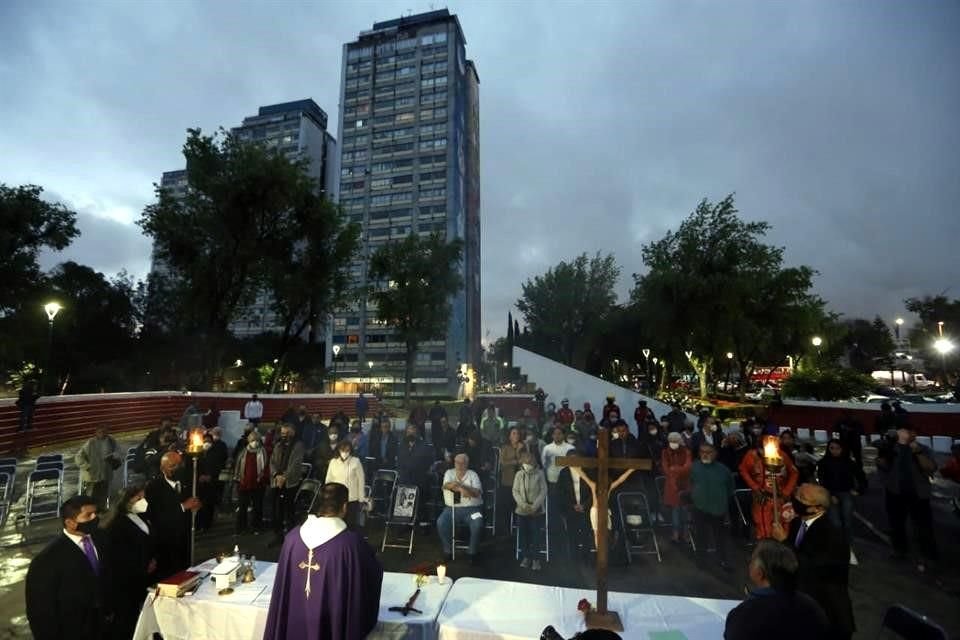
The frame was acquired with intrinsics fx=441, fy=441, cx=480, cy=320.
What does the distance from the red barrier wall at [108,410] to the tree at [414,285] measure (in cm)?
934

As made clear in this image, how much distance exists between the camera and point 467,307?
7706 centimetres

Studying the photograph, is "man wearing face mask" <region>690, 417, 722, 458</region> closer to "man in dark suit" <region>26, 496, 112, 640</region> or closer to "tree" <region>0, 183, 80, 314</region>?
"man in dark suit" <region>26, 496, 112, 640</region>

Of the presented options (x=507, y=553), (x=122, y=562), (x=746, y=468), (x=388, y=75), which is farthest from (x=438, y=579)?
(x=388, y=75)

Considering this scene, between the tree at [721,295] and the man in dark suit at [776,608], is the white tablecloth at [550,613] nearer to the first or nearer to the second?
the man in dark suit at [776,608]

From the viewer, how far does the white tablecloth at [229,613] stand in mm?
3592


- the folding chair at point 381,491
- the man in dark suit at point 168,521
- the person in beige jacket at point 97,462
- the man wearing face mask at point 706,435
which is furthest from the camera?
the man wearing face mask at point 706,435

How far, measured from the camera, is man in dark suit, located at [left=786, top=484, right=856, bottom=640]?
355 cm

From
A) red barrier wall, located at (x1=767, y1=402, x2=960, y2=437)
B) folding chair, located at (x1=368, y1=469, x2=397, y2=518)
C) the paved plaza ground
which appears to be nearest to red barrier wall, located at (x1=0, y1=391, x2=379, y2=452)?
the paved plaza ground

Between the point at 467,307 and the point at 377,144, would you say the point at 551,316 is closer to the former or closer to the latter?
the point at 467,307

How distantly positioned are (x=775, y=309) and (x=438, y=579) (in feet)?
112

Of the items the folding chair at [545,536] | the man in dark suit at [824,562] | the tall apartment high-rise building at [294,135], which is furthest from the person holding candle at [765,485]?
the tall apartment high-rise building at [294,135]

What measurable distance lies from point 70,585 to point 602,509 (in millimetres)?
4445

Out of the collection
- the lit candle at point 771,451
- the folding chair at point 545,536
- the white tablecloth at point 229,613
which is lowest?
the folding chair at point 545,536

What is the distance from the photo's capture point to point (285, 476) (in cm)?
791
